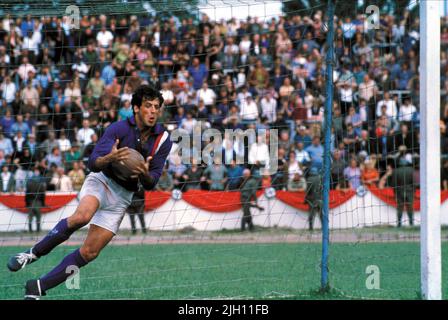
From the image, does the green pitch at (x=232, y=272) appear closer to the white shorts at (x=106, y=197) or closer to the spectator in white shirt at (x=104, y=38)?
the white shorts at (x=106, y=197)

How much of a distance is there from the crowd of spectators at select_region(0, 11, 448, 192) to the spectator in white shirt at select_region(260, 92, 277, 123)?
0.03 metres

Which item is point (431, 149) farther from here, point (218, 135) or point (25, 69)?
Answer: point (25, 69)

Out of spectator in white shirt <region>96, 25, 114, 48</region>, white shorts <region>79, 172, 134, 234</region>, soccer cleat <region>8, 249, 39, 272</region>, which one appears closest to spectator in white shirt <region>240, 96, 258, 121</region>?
spectator in white shirt <region>96, 25, 114, 48</region>

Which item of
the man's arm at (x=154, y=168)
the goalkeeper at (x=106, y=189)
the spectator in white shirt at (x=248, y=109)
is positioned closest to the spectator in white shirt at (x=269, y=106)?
the spectator in white shirt at (x=248, y=109)

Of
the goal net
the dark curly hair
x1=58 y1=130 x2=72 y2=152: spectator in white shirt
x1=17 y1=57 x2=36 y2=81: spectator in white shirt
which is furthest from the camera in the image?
x1=58 y1=130 x2=72 y2=152: spectator in white shirt

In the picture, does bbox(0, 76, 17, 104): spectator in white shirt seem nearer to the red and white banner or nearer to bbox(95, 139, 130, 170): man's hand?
the red and white banner

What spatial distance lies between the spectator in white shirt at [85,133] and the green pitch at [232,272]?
213 cm

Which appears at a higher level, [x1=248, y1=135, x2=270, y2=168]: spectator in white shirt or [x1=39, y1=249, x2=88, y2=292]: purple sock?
[x1=248, y1=135, x2=270, y2=168]: spectator in white shirt

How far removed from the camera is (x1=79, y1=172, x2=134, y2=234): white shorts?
7.70 metres

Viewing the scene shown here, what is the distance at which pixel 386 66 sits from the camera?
18156 millimetres

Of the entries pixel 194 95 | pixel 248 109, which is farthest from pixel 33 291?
Result: pixel 248 109

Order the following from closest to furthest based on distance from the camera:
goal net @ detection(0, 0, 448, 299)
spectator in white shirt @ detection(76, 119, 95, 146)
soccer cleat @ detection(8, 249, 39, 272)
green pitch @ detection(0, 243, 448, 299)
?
soccer cleat @ detection(8, 249, 39, 272) < green pitch @ detection(0, 243, 448, 299) < goal net @ detection(0, 0, 448, 299) < spectator in white shirt @ detection(76, 119, 95, 146)

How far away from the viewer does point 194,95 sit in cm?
1495

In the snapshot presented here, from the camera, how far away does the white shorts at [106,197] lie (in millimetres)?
7695
